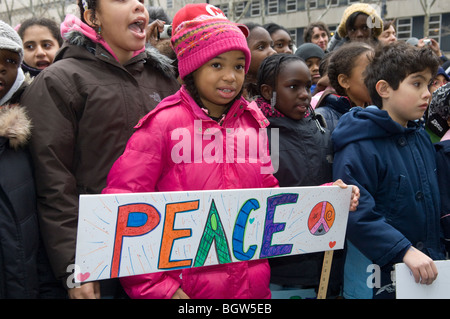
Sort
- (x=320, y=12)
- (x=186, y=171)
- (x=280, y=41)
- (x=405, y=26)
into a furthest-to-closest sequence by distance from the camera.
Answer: (x=320, y=12) → (x=405, y=26) → (x=280, y=41) → (x=186, y=171)

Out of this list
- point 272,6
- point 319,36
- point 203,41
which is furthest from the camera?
point 272,6

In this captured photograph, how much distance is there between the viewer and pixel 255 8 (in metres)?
29.6

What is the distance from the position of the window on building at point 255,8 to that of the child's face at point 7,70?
29.3 meters

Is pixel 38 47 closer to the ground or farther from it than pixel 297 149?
farther from it

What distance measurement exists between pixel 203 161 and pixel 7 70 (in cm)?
109

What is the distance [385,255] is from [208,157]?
A: 1024 mm

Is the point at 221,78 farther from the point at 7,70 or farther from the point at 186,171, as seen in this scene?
the point at 7,70

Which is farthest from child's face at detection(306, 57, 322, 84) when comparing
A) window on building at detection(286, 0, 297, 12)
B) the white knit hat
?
window on building at detection(286, 0, 297, 12)

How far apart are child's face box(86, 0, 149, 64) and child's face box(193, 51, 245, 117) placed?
16.2 inches

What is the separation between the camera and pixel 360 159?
221cm

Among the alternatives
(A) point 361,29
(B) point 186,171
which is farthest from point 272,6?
(B) point 186,171
